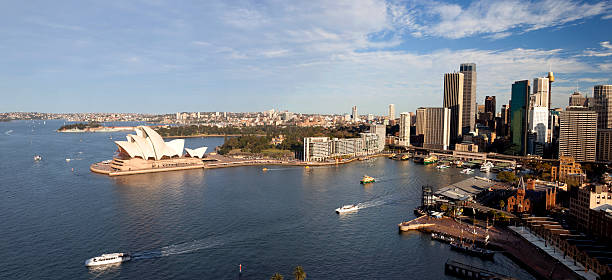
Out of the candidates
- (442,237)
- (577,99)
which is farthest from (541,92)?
(442,237)

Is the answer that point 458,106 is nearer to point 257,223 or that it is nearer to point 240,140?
point 240,140

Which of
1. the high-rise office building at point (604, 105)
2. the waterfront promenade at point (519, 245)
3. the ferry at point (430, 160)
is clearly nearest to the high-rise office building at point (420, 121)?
the ferry at point (430, 160)

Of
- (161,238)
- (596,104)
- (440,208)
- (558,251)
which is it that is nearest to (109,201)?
(161,238)

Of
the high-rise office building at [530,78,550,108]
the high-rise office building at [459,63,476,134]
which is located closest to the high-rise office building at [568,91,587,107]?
the high-rise office building at [530,78,550,108]

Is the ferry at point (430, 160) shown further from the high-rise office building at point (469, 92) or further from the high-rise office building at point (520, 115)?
the high-rise office building at point (469, 92)

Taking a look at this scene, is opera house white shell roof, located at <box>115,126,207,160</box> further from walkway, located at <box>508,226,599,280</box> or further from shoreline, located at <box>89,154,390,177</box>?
walkway, located at <box>508,226,599,280</box>

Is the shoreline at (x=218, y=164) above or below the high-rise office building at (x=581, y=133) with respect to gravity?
below
